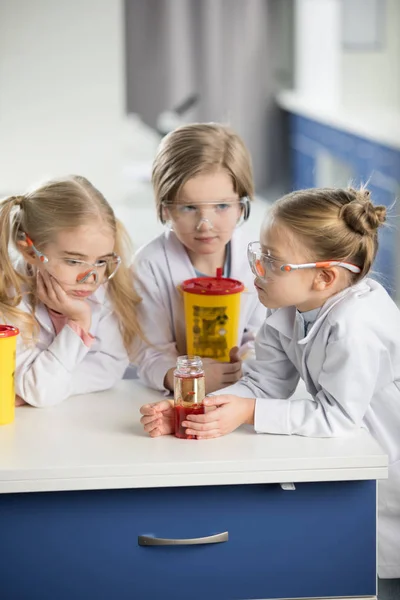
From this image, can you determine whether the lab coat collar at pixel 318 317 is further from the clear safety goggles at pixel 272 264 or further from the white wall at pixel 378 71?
the white wall at pixel 378 71

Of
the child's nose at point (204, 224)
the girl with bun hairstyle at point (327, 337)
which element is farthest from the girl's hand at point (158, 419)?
the child's nose at point (204, 224)

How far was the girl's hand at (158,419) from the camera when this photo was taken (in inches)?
56.1

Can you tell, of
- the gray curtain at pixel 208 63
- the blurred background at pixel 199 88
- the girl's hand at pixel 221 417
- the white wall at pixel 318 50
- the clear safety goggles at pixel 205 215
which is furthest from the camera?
the white wall at pixel 318 50

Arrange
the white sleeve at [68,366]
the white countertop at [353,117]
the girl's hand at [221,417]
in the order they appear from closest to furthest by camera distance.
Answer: the girl's hand at [221,417], the white sleeve at [68,366], the white countertop at [353,117]

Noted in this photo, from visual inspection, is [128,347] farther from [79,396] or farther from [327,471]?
[327,471]

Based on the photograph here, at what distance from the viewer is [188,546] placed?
137 cm

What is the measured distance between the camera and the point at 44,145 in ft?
14.5

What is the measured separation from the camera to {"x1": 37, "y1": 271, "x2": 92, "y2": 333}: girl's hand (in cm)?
163

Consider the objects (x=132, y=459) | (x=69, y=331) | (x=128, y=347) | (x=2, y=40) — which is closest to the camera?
(x=132, y=459)

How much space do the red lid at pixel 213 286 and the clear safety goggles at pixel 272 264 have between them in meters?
0.18

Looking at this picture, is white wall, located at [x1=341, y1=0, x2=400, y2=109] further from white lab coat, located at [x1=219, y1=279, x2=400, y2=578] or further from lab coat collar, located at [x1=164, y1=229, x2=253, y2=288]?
white lab coat, located at [x1=219, y1=279, x2=400, y2=578]

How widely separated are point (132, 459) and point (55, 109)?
3.38 metres

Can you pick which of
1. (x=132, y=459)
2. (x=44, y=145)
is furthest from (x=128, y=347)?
(x=44, y=145)

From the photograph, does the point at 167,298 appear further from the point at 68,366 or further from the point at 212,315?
the point at 68,366
